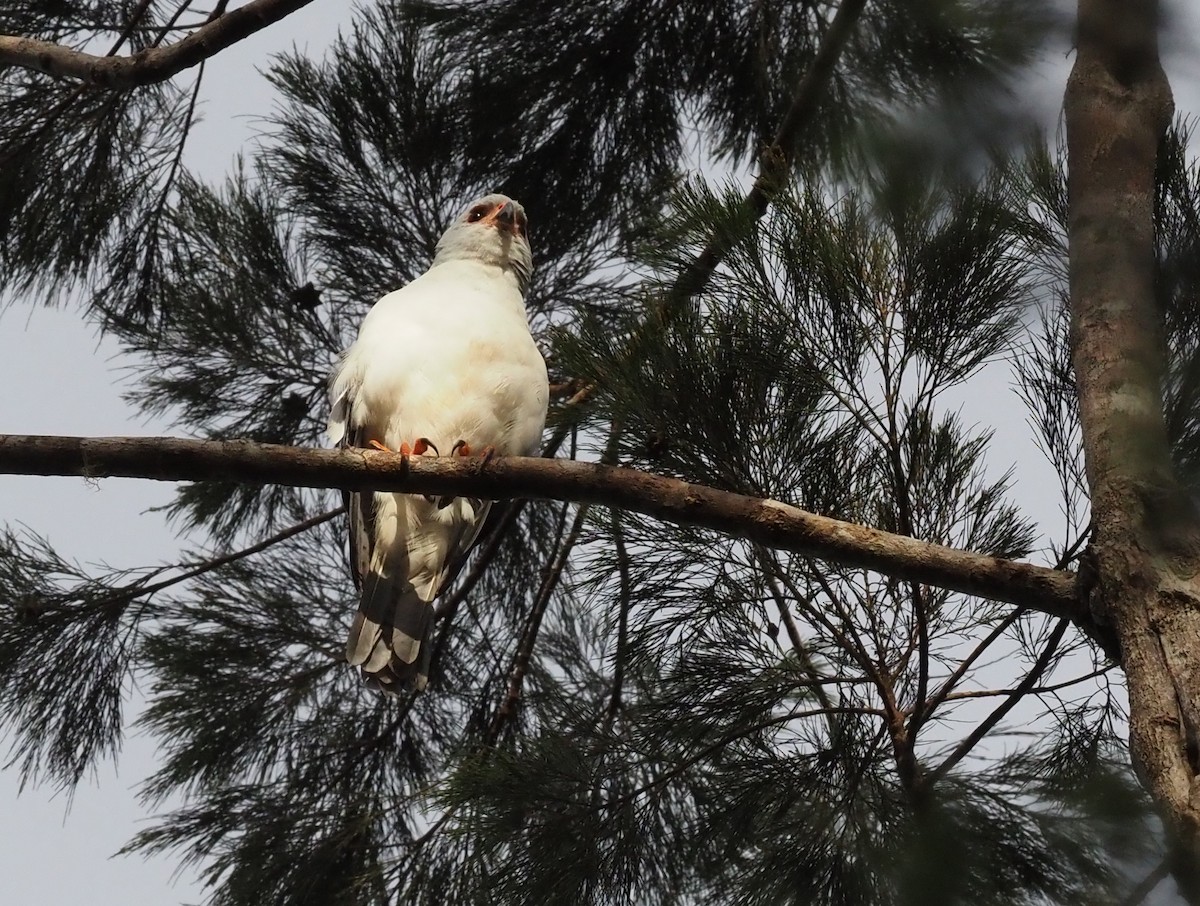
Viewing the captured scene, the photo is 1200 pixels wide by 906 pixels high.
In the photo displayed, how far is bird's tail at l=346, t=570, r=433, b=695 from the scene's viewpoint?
302 cm

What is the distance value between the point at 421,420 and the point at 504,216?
77 centimetres

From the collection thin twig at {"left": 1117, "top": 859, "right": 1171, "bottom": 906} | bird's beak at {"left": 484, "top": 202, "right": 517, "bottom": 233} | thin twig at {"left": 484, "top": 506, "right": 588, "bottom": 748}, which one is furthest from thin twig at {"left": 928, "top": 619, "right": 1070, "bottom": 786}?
bird's beak at {"left": 484, "top": 202, "right": 517, "bottom": 233}

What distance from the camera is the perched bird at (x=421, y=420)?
311cm

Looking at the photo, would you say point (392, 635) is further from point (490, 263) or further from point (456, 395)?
point (490, 263)

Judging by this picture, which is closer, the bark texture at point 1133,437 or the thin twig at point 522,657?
the bark texture at point 1133,437

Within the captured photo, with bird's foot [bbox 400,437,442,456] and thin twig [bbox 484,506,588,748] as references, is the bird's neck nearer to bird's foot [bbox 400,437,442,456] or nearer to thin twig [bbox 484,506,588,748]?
bird's foot [bbox 400,437,442,456]

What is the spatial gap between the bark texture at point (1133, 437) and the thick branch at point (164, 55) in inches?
74.5

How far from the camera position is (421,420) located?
320 cm

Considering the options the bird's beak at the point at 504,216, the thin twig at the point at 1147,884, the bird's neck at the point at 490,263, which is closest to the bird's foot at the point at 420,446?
the bird's neck at the point at 490,263

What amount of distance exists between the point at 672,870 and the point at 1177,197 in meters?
1.55

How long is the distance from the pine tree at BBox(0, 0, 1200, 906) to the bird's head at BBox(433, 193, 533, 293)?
0.65ft

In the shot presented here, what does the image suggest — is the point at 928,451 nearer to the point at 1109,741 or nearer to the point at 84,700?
the point at 1109,741

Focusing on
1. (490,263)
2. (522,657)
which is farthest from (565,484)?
(490,263)

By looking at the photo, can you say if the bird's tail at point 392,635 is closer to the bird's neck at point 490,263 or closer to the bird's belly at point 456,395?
the bird's belly at point 456,395
